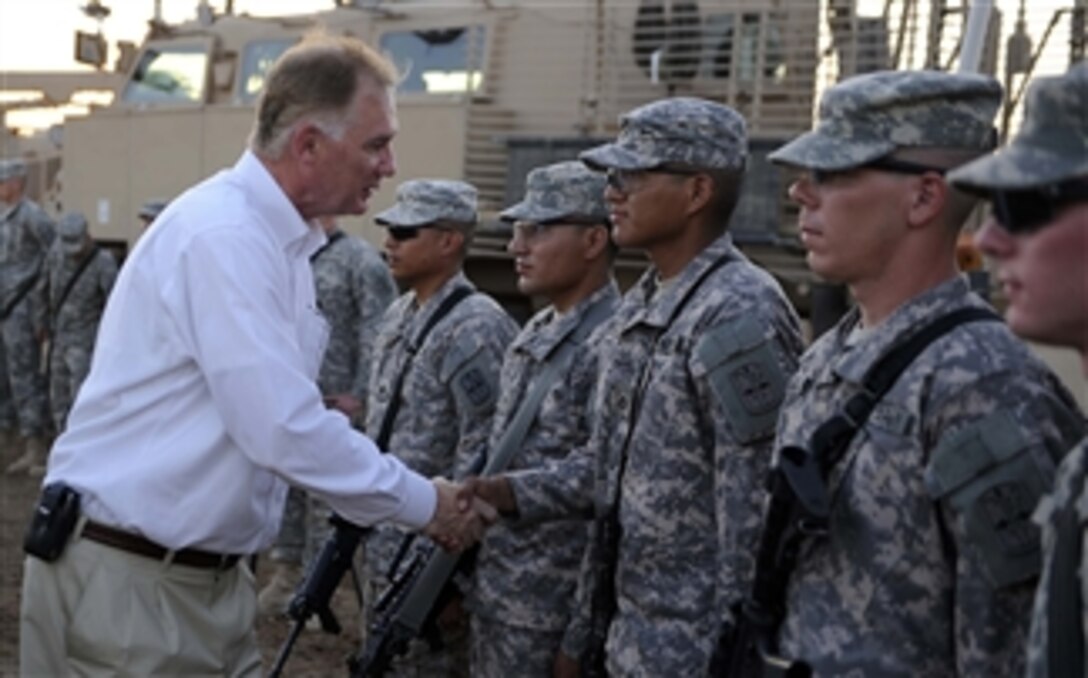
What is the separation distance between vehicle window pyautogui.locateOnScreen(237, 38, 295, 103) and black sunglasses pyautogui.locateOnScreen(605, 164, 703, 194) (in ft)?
32.2

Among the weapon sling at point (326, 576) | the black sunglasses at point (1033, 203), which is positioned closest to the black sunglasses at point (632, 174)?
the weapon sling at point (326, 576)

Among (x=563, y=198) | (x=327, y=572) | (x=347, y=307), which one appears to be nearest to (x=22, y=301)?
(x=347, y=307)

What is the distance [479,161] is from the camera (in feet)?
39.1

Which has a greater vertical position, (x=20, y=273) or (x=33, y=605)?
(x=33, y=605)

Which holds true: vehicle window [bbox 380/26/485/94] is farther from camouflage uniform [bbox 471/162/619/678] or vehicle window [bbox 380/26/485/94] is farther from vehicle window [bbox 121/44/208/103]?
camouflage uniform [bbox 471/162/619/678]

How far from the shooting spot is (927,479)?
2689mm

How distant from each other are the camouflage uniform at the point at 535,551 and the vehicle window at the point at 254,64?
9.26 m

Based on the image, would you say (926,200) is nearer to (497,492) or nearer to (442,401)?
(497,492)

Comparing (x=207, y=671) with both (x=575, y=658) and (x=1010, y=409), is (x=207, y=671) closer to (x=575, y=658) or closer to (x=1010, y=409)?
(x=575, y=658)

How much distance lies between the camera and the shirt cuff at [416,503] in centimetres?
376

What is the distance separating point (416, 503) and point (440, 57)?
912cm

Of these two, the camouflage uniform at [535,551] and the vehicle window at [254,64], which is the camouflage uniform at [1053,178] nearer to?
the camouflage uniform at [535,551]

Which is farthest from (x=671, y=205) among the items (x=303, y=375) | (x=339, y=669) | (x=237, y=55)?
(x=237, y=55)

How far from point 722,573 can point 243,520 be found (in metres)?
0.93
